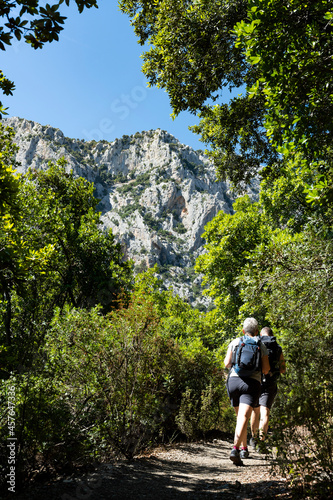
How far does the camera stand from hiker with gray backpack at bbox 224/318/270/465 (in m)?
4.11

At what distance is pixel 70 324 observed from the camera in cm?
619

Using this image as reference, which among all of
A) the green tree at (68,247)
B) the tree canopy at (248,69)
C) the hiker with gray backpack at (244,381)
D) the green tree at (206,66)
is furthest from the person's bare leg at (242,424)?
the green tree at (68,247)

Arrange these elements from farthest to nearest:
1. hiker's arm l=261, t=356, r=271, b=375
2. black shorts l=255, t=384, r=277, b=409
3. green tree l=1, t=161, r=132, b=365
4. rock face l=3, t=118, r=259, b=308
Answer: rock face l=3, t=118, r=259, b=308 → green tree l=1, t=161, r=132, b=365 → black shorts l=255, t=384, r=277, b=409 → hiker's arm l=261, t=356, r=271, b=375

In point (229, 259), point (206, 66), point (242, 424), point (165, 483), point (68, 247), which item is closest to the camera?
point (165, 483)

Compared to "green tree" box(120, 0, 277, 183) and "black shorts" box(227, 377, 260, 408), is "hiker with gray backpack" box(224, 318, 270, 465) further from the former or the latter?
"green tree" box(120, 0, 277, 183)

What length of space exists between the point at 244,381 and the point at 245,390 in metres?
0.11

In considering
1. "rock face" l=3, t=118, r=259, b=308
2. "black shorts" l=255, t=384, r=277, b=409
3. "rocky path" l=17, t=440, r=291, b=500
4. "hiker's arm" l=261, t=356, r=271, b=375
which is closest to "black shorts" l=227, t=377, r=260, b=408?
"hiker's arm" l=261, t=356, r=271, b=375

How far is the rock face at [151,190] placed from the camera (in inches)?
4063

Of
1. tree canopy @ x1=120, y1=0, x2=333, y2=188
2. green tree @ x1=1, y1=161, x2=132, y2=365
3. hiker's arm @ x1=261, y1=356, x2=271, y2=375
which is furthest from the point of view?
green tree @ x1=1, y1=161, x2=132, y2=365

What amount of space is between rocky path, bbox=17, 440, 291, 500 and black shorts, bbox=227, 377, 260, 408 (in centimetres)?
75

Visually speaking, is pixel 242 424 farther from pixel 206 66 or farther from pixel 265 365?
pixel 206 66

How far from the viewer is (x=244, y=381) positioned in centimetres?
432

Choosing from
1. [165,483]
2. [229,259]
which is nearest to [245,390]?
[165,483]

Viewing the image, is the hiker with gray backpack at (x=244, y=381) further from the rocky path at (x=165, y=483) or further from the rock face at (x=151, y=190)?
the rock face at (x=151, y=190)
